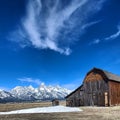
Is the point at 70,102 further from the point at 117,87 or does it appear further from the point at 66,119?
the point at 66,119

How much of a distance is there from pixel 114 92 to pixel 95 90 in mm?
4372

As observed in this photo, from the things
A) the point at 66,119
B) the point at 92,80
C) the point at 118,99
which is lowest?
the point at 66,119

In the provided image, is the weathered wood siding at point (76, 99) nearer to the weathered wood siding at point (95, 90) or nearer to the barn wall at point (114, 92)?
the weathered wood siding at point (95, 90)

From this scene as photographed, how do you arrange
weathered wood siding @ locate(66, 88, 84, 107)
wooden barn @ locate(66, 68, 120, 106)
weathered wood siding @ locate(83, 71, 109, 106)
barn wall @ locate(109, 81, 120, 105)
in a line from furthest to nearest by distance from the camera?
weathered wood siding @ locate(66, 88, 84, 107), weathered wood siding @ locate(83, 71, 109, 106), barn wall @ locate(109, 81, 120, 105), wooden barn @ locate(66, 68, 120, 106)

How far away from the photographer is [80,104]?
63.8 meters

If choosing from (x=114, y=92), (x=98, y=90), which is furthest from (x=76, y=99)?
(x=114, y=92)

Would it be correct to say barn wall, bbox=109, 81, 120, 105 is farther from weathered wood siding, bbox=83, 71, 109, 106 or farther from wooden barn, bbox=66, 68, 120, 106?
weathered wood siding, bbox=83, 71, 109, 106

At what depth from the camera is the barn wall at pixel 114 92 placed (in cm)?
5838

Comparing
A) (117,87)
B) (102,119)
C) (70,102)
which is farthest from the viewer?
(70,102)

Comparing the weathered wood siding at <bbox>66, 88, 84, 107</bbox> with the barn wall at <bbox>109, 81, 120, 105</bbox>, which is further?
the weathered wood siding at <bbox>66, 88, 84, 107</bbox>

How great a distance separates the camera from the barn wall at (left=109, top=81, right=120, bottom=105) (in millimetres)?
58375

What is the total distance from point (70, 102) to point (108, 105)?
11.8m

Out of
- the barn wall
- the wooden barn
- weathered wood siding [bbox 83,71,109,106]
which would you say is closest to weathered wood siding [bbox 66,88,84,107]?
the wooden barn

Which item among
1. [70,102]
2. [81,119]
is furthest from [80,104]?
[81,119]
